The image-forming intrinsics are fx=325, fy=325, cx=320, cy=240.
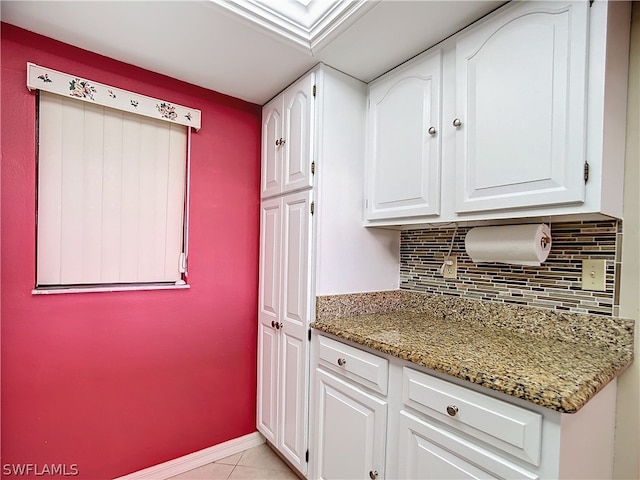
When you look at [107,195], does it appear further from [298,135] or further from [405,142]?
[405,142]

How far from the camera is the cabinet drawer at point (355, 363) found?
4.01ft

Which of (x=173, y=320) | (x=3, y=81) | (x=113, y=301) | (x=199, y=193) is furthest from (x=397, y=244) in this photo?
(x=3, y=81)

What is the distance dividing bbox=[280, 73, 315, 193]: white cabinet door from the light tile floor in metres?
1.53

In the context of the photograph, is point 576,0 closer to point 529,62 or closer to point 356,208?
point 529,62

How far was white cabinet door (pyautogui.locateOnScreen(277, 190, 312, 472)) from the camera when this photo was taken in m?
1.60

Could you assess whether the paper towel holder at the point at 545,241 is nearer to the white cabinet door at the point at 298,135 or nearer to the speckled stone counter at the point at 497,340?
the speckled stone counter at the point at 497,340

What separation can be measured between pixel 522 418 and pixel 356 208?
111 centimetres

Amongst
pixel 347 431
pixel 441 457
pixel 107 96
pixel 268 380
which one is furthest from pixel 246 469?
pixel 107 96

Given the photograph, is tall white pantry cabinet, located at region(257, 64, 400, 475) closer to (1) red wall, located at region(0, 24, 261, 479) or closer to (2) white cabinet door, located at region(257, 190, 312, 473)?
(2) white cabinet door, located at region(257, 190, 312, 473)

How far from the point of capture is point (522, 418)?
0.84 m

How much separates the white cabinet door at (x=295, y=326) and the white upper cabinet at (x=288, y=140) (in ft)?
0.34

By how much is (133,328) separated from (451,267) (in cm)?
163

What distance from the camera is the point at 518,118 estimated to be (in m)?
1.12

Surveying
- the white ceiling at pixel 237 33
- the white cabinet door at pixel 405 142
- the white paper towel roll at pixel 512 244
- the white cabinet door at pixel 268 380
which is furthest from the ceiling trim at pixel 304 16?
the white cabinet door at pixel 268 380
